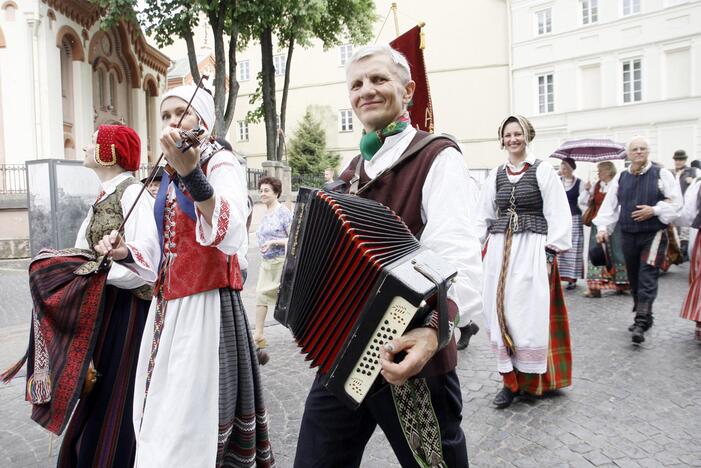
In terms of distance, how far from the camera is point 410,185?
181 cm

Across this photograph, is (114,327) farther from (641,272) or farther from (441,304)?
(641,272)

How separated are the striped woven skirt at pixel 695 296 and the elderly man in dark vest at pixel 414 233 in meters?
4.61

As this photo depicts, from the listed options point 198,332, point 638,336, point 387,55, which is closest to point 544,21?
point 638,336

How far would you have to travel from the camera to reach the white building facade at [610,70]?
2186cm

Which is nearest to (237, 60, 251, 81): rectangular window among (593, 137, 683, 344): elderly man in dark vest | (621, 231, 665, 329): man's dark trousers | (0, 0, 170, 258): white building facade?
(0, 0, 170, 258): white building facade

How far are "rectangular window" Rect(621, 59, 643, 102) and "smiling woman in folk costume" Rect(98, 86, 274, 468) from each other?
2515 cm

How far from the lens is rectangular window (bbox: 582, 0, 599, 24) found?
2436cm

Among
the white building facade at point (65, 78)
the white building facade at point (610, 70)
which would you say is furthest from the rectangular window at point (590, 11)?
the white building facade at point (65, 78)

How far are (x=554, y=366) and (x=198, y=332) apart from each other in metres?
2.88

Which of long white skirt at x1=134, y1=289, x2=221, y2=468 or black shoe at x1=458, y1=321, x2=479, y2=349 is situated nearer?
long white skirt at x1=134, y1=289, x2=221, y2=468

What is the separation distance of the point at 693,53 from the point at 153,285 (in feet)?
82.6

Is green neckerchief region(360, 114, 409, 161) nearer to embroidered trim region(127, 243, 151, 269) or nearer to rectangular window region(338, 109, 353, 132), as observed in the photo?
embroidered trim region(127, 243, 151, 269)

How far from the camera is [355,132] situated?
103ft

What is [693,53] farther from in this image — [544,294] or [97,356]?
[97,356]
